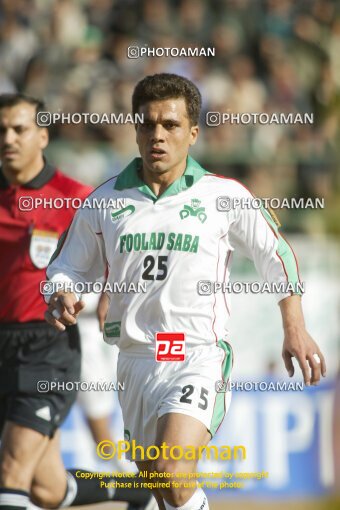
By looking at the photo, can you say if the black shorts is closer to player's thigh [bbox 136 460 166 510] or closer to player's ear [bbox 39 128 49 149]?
player's thigh [bbox 136 460 166 510]

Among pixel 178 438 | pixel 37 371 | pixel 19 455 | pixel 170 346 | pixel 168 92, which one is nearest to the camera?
pixel 178 438

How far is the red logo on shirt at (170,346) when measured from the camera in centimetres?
371

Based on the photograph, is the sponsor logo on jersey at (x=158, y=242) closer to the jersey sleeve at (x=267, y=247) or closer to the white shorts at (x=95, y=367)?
the jersey sleeve at (x=267, y=247)

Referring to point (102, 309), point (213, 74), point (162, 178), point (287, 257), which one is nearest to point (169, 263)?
point (162, 178)

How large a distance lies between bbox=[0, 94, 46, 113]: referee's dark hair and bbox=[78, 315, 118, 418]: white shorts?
5.38 feet

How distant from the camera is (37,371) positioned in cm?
462

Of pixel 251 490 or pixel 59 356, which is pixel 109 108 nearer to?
pixel 59 356

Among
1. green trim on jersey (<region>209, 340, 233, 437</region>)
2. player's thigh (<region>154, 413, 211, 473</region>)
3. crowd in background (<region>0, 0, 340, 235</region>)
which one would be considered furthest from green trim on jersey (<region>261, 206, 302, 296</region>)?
crowd in background (<region>0, 0, 340, 235</region>)

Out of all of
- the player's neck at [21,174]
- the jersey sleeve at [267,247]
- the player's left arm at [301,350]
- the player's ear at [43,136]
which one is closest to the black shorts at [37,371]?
the player's neck at [21,174]

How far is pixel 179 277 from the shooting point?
3.79m

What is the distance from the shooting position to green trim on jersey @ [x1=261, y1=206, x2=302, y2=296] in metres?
3.78

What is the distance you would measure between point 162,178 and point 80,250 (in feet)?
1.46

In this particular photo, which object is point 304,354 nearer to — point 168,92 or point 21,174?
point 168,92

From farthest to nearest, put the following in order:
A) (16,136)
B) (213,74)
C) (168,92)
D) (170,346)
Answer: (213,74)
(16,136)
(168,92)
(170,346)
